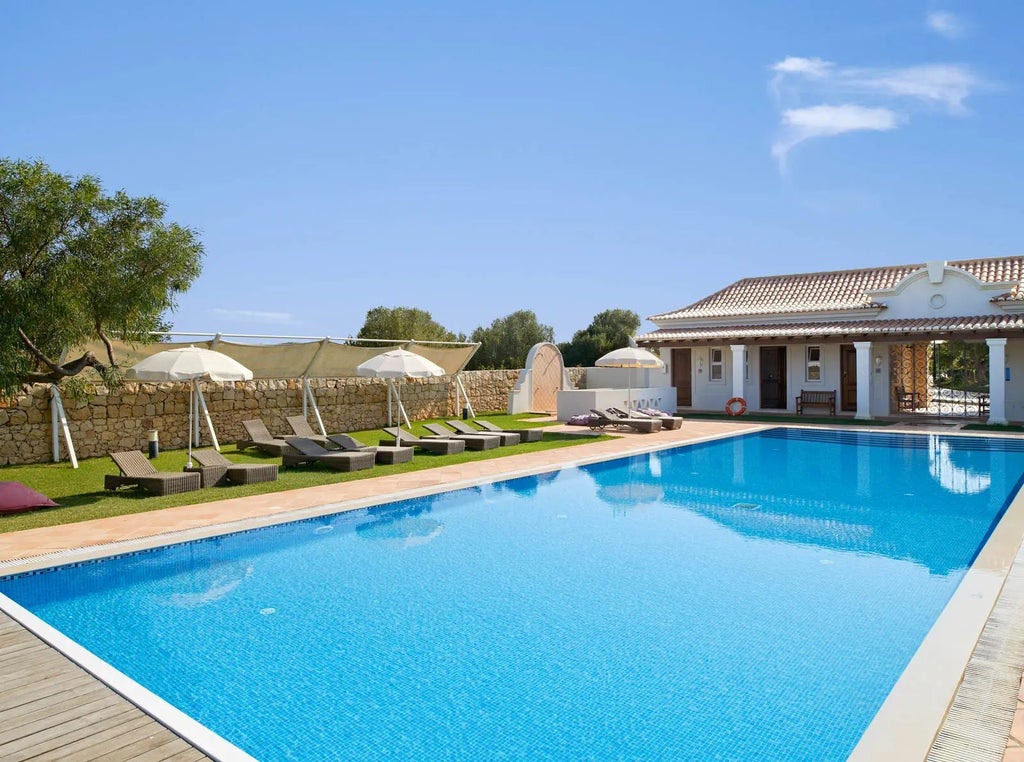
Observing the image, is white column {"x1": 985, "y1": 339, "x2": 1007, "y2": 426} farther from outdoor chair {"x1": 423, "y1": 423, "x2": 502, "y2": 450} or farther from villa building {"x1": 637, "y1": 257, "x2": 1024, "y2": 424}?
outdoor chair {"x1": 423, "y1": 423, "x2": 502, "y2": 450}

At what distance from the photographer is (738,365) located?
1009 inches

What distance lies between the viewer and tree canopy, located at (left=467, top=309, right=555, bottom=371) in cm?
5006

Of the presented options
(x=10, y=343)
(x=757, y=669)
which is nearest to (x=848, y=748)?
(x=757, y=669)

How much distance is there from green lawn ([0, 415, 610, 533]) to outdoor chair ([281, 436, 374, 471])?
16 cm

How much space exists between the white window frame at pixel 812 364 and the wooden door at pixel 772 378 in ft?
3.73

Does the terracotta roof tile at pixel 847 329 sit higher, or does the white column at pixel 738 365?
the terracotta roof tile at pixel 847 329

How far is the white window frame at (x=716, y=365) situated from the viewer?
27609 mm

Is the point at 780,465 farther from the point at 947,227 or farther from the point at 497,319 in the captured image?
the point at 497,319

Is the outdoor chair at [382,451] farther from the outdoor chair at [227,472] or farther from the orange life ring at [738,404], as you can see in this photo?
the orange life ring at [738,404]

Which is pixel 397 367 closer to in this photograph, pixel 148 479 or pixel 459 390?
pixel 148 479

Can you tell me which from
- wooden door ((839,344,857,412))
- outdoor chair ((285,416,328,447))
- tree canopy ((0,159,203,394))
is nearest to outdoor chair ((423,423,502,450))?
outdoor chair ((285,416,328,447))

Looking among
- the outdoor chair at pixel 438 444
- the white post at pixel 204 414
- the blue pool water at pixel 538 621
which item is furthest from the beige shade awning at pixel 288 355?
the blue pool water at pixel 538 621

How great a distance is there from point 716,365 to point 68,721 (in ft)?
85.3

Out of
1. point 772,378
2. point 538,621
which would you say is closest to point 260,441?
point 538,621
